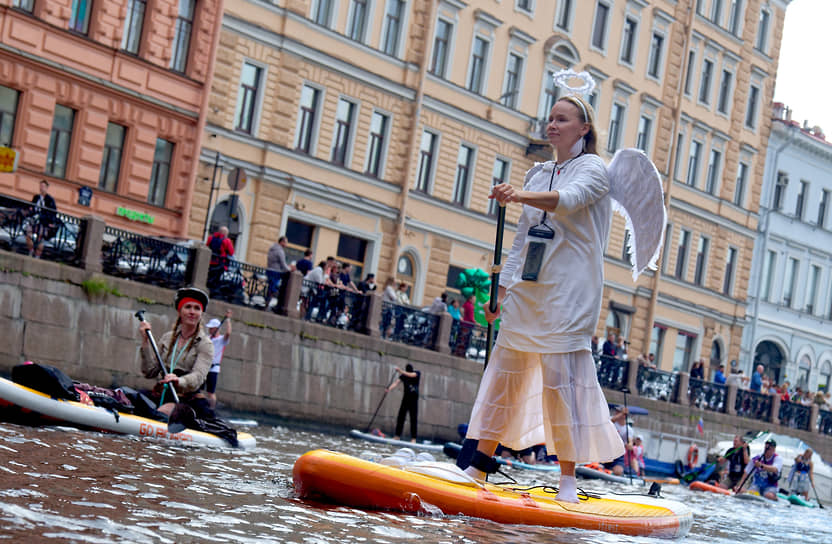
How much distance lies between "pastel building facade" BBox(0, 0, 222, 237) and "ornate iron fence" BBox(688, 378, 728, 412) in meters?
16.4

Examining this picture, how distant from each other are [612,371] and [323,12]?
475 inches

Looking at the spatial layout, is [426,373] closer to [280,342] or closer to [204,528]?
[280,342]

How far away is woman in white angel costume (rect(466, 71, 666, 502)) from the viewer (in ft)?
23.3

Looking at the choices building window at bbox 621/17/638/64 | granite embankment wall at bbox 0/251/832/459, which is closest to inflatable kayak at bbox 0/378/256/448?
granite embankment wall at bbox 0/251/832/459

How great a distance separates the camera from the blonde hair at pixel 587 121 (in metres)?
7.45

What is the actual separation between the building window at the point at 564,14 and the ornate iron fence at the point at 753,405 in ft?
42.1

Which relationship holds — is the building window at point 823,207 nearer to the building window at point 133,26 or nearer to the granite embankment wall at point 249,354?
the granite embankment wall at point 249,354

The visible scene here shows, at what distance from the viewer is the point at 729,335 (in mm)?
47250

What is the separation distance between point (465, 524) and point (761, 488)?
60.1ft

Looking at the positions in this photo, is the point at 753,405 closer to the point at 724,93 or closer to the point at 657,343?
the point at 657,343

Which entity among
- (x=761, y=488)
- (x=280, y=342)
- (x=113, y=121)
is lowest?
(x=761, y=488)

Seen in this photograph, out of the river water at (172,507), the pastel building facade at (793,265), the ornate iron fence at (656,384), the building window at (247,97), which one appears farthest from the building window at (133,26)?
the pastel building facade at (793,265)

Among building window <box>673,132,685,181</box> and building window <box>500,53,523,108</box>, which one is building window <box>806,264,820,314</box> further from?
building window <box>500,53,523,108</box>

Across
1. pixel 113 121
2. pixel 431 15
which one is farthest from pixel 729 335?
pixel 113 121
